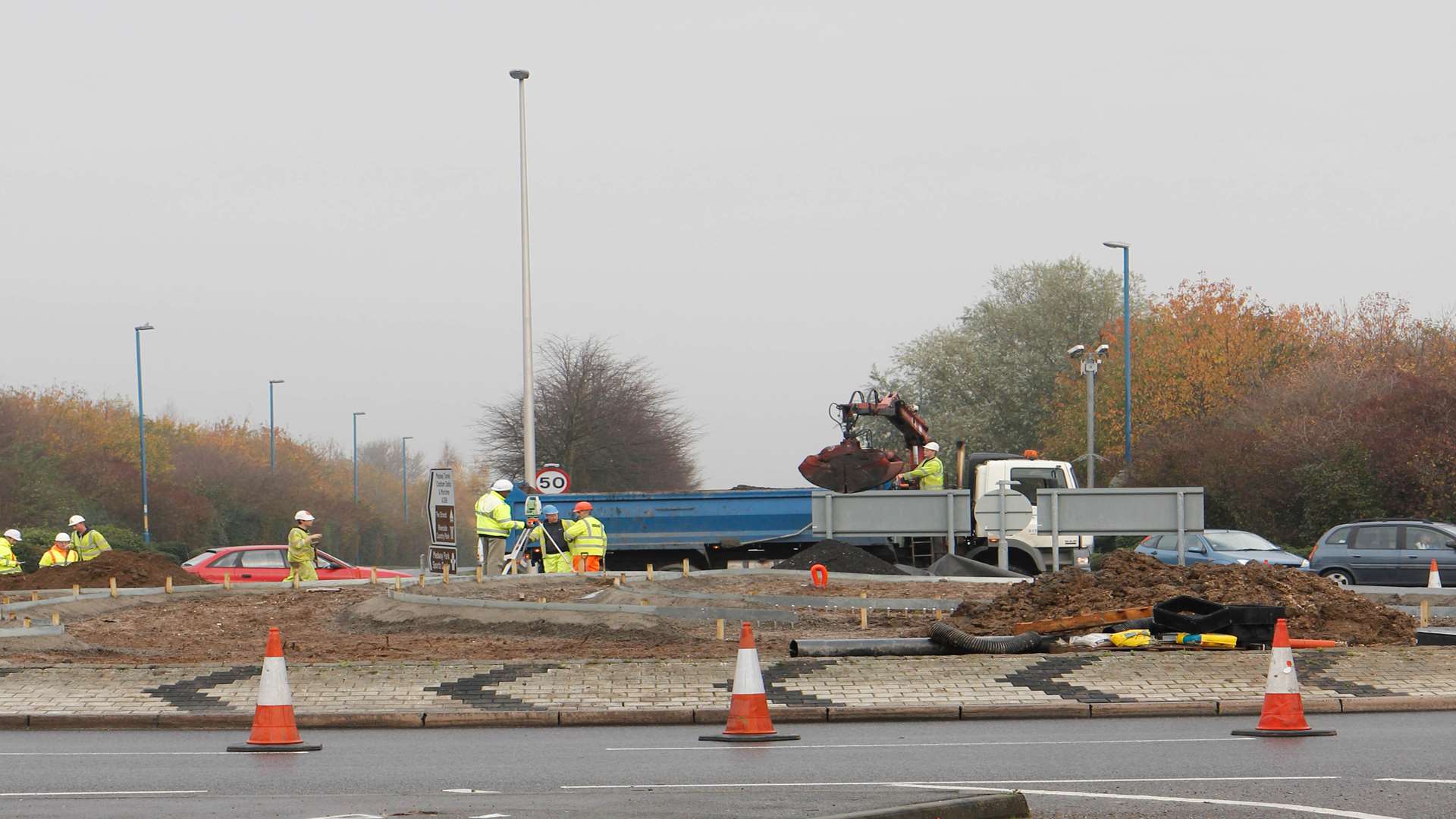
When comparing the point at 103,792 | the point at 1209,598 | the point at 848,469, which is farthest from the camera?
the point at 848,469

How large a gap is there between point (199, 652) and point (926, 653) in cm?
786

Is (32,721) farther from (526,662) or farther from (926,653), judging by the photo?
(926,653)

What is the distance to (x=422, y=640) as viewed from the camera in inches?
748

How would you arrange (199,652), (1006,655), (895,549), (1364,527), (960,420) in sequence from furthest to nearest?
1. (960,420)
2. (1364,527)
3. (895,549)
4. (199,652)
5. (1006,655)

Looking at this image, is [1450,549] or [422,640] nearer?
[422,640]

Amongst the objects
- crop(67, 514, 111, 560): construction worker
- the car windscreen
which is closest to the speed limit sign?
crop(67, 514, 111, 560): construction worker

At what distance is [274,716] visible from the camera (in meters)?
11.8

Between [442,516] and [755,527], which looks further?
[755,527]

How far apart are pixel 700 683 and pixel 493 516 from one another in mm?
11885

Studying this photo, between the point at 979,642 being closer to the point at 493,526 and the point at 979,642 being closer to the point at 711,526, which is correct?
the point at 493,526

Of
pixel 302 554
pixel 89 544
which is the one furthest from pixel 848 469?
pixel 89 544

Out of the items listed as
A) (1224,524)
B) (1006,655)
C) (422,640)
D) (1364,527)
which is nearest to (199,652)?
(422,640)

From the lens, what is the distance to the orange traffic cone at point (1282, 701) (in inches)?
464

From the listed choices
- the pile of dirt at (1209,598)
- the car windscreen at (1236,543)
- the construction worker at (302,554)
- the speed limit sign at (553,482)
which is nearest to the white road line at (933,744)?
the pile of dirt at (1209,598)
